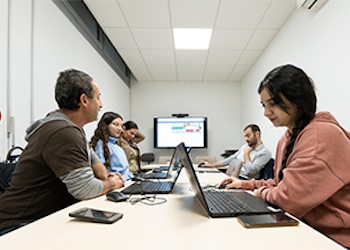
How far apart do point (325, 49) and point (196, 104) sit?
3805 millimetres

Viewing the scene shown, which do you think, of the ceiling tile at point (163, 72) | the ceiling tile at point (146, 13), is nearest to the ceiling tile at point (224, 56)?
the ceiling tile at point (163, 72)

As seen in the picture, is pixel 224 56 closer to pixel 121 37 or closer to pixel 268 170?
pixel 121 37

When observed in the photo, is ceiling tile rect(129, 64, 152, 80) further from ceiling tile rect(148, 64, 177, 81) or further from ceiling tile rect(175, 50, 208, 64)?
ceiling tile rect(175, 50, 208, 64)

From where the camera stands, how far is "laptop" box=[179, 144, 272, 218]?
87cm

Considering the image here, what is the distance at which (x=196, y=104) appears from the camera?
5.95m

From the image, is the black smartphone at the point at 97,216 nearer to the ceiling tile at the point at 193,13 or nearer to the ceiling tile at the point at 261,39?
the ceiling tile at the point at 193,13

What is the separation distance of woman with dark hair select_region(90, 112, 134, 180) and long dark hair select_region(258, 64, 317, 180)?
1.60 metres

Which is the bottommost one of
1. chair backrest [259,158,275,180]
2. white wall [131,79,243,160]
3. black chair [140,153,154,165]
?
black chair [140,153,154,165]

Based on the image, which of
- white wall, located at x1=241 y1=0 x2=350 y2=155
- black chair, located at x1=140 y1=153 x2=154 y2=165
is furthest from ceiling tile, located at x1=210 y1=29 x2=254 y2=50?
black chair, located at x1=140 y1=153 x2=154 y2=165

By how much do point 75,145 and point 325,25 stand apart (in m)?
2.37

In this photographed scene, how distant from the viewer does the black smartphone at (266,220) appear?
0.75m

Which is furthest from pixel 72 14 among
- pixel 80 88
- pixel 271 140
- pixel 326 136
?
pixel 271 140

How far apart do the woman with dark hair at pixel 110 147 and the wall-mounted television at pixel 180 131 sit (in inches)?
123

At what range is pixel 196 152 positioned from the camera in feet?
19.2
